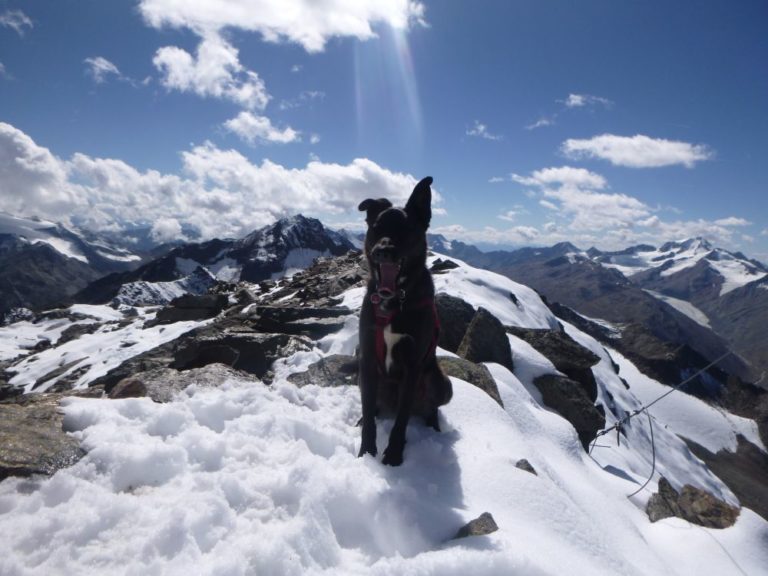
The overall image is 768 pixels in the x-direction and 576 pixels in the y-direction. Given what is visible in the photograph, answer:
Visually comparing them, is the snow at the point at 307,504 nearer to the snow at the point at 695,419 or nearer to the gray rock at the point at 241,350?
the gray rock at the point at 241,350

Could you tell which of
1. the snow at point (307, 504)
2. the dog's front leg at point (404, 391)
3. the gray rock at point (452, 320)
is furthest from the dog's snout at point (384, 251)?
the gray rock at point (452, 320)

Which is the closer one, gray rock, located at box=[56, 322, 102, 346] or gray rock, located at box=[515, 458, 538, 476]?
gray rock, located at box=[515, 458, 538, 476]

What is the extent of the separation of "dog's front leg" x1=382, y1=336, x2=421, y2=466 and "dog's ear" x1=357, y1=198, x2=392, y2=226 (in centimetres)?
166

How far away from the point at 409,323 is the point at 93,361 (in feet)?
116

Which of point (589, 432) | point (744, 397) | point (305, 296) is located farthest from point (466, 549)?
point (744, 397)

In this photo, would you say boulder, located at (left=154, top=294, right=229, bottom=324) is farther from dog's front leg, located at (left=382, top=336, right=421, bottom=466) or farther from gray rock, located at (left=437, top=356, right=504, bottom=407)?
dog's front leg, located at (left=382, top=336, right=421, bottom=466)

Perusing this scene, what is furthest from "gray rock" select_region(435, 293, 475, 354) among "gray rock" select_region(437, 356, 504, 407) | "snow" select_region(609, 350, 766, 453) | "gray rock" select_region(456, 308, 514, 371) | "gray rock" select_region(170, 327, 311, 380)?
"snow" select_region(609, 350, 766, 453)

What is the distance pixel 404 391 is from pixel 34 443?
3.86m

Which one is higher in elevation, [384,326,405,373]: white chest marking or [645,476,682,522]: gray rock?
[384,326,405,373]: white chest marking

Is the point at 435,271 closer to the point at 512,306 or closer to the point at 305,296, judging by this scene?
the point at 512,306

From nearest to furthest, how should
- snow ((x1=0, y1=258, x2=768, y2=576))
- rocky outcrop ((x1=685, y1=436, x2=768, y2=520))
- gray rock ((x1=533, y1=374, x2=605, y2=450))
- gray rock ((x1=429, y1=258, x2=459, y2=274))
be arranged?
snow ((x1=0, y1=258, x2=768, y2=576)) → gray rock ((x1=533, y1=374, x2=605, y2=450)) → gray rock ((x1=429, y1=258, x2=459, y2=274)) → rocky outcrop ((x1=685, y1=436, x2=768, y2=520))

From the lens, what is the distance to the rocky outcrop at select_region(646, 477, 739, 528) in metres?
7.85

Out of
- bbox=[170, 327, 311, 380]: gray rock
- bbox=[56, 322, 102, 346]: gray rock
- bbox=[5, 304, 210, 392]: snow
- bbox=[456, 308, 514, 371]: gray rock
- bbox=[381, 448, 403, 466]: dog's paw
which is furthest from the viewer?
bbox=[56, 322, 102, 346]: gray rock

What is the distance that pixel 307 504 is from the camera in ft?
12.6
